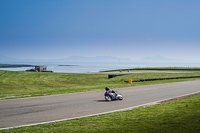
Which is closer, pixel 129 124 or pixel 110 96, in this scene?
pixel 129 124

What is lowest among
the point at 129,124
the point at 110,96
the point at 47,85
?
the point at 47,85

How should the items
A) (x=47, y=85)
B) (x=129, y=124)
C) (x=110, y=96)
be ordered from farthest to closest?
(x=47, y=85), (x=110, y=96), (x=129, y=124)

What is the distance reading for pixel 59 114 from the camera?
41.7 feet

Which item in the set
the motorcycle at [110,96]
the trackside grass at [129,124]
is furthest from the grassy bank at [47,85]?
the trackside grass at [129,124]

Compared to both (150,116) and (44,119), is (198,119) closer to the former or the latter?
(150,116)

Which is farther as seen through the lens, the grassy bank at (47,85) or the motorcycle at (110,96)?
the grassy bank at (47,85)

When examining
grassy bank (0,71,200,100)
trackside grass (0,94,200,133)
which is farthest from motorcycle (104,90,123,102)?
grassy bank (0,71,200,100)

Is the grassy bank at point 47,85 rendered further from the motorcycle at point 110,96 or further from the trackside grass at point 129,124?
the trackside grass at point 129,124

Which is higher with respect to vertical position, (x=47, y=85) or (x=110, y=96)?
(x=110, y=96)

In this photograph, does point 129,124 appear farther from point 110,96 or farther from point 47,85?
point 47,85

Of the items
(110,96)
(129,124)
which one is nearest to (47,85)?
(110,96)

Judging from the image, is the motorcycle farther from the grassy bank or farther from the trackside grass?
the grassy bank

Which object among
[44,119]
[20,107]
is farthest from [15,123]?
[20,107]

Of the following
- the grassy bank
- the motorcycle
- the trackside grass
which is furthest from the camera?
the grassy bank
